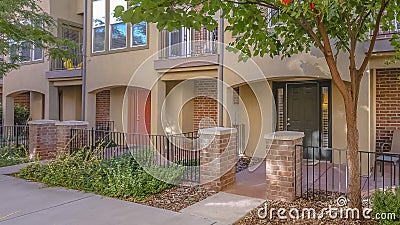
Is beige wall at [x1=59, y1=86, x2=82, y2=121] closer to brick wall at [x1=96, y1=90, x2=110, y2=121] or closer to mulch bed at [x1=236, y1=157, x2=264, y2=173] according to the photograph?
brick wall at [x1=96, y1=90, x2=110, y2=121]

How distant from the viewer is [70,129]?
907cm

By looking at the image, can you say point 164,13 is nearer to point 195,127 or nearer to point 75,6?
point 195,127

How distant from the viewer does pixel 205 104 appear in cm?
1177

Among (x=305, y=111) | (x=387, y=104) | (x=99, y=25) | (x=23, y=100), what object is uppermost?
(x=99, y=25)

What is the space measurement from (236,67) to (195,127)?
3682 mm

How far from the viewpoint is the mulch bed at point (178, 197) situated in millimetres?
5461

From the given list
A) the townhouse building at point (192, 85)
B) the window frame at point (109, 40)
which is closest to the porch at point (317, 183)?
the townhouse building at point (192, 85)

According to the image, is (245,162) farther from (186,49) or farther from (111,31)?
(111,31)

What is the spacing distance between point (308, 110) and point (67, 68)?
944 cm

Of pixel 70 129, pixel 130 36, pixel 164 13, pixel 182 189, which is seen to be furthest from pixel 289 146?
pixel 130 36

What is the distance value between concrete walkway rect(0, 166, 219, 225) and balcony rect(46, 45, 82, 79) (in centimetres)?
711

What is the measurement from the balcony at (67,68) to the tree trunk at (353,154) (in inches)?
399
